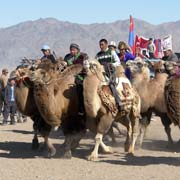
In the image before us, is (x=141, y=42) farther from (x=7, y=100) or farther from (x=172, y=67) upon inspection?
(x=172, y=67)

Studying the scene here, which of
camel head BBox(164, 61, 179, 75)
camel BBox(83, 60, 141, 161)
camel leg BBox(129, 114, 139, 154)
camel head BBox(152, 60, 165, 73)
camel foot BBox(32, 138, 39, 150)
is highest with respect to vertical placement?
camel head BBox(164, 61, 179, 75)

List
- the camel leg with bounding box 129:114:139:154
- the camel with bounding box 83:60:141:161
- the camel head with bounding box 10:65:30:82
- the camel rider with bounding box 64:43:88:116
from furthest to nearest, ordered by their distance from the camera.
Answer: the camel leg with bounding box 129:114:139:154 → the camel head with bounding box 10:65:30:82 → the camel rider with bounding box 64:43:88:116 → the camel with bounding box 83:60:141:161

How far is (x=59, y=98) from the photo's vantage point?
1155cm

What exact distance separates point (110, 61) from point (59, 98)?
5.07 feet

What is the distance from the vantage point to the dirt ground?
32.9 ft

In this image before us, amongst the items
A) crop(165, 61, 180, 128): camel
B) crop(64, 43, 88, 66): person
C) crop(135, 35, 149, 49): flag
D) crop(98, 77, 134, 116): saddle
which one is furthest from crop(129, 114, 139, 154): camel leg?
crop(135, 35, 149, 49): flag

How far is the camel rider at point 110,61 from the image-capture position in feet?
38.4

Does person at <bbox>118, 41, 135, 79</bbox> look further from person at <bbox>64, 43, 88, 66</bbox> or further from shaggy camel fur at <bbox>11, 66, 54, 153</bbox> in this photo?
shaggy camel fur at <bbox>11, 66, 54, 153</bbox>

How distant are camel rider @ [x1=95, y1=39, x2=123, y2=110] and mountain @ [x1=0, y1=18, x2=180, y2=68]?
11475 centimetres

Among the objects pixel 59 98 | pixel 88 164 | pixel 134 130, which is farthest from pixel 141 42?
pixel 88 164

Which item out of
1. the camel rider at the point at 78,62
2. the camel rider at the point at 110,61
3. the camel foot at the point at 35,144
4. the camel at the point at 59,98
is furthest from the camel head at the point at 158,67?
the camel foot at the point at 35,144

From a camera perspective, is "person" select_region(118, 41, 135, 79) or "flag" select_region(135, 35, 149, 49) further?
"flag" select_region(135, 35, 149, 49)

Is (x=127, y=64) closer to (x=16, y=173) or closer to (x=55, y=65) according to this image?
(x=55, y=65)

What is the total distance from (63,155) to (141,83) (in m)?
2.42
